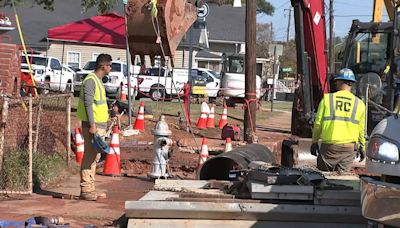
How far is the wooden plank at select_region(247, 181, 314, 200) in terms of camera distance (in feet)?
21.9

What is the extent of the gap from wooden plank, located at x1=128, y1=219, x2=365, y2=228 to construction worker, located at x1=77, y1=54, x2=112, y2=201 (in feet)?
9.92

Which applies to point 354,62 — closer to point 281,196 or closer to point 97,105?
point 97,105

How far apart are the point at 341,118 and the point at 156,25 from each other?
2495 millimetres

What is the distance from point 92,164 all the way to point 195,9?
2.53 meters

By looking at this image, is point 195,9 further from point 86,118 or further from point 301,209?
point 301,209

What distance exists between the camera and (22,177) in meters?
9.71

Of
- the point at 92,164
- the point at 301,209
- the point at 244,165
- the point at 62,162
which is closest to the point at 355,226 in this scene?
the point at 301,209

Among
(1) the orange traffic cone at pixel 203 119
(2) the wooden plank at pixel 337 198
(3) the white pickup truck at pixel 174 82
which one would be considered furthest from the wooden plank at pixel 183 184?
(3) the white pickup truck at pixel 174 82

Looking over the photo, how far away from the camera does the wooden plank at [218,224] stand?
6363 mm

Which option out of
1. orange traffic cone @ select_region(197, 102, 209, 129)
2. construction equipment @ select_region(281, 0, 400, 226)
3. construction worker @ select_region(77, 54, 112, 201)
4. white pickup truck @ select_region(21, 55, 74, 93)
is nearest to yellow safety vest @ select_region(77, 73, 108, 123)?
construction worker @ select_region(77, 54, 112, 201)

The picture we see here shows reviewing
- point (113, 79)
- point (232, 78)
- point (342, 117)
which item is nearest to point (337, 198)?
point (342, 117)

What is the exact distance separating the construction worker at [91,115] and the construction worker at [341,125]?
2.82 m

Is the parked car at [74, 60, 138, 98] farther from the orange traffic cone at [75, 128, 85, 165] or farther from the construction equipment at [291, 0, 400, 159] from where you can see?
the orange traffic cone at [75, 128, 85, 165]

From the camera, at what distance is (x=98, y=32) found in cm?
2105
